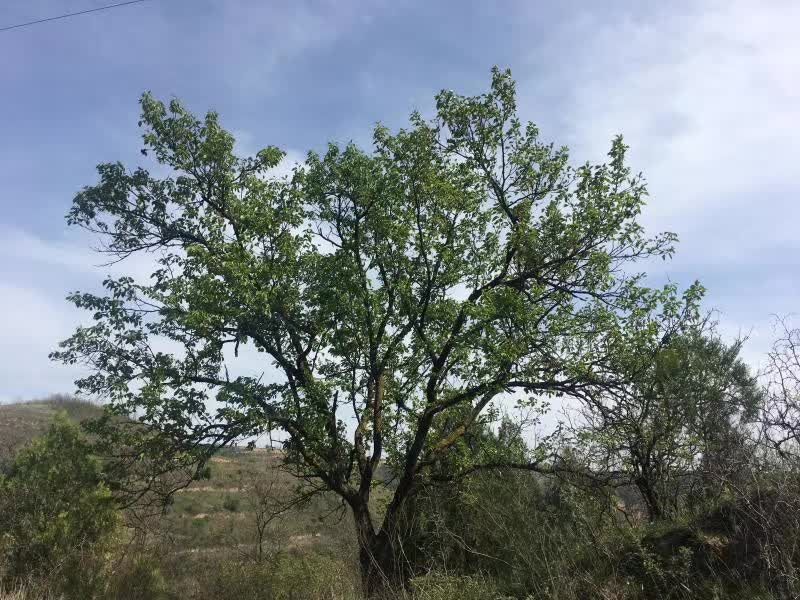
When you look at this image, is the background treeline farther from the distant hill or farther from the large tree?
the distant hill

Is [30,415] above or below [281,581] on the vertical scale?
above

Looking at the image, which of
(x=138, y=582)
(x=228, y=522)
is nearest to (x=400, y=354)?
(x=138, y=582)

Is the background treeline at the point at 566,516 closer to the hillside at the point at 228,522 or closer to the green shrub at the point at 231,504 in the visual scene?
the hillside at the point at 228,522

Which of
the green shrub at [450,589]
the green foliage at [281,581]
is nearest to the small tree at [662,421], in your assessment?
the green shrub at [450,589]

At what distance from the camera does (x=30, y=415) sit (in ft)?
196

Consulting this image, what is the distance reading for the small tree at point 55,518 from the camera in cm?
1459

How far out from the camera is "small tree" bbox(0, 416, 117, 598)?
14586 mm

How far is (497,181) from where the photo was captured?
13703mm

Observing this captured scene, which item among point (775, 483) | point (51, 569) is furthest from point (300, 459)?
point (775, 483)

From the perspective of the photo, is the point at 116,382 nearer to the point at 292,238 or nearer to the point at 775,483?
the point at 292,238

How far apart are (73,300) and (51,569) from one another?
6.96 meters

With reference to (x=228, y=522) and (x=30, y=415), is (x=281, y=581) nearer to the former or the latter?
(x=228, y=522)

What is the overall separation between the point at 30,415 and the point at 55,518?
173 ft

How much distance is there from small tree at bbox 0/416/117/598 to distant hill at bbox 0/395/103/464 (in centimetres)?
2290
